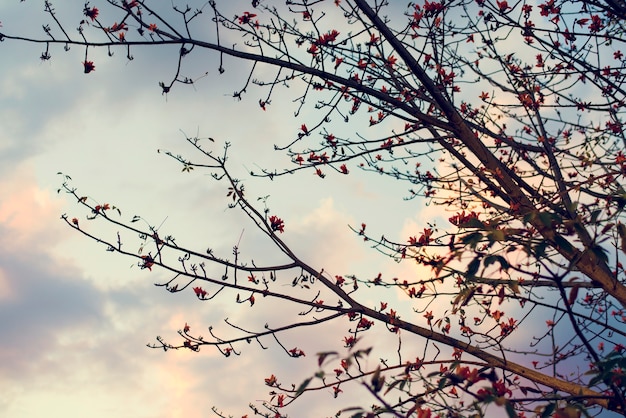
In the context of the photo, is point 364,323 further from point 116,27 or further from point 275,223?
point 116,27

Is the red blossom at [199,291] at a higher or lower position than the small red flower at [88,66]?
lower

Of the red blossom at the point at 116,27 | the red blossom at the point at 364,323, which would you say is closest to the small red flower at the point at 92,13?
the red blossom at the point at 116,27

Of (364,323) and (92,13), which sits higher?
(92,13)

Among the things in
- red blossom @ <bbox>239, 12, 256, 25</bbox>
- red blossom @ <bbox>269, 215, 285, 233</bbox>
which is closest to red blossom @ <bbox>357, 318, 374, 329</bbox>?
red blossom @ <bbox>269, 215, 285, 233</bbox>

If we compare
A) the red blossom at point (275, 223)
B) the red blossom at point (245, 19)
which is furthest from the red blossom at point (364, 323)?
the red blossom at point (245, 19)

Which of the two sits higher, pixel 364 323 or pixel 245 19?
pixel 245 19

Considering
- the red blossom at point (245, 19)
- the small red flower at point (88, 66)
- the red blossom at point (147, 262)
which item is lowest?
the red blossom at point (147, 262)

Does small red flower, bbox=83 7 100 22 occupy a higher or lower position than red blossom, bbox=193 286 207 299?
higher

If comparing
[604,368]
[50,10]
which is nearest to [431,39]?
[50,10]

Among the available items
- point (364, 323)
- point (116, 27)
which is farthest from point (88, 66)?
point (364, 323)

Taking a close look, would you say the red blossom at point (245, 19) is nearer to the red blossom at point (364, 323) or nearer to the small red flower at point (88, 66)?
the small red flower at point (88, 66)

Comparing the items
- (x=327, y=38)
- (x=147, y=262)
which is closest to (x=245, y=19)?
(x=327, y=38)

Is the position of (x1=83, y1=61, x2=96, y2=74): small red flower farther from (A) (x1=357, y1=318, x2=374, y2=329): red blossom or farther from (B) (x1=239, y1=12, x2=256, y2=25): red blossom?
(A) (x1=357, y1=318, x2=374, y2=329): red blossom

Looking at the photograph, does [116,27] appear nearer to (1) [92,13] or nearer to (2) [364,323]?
(1) [92,13]
